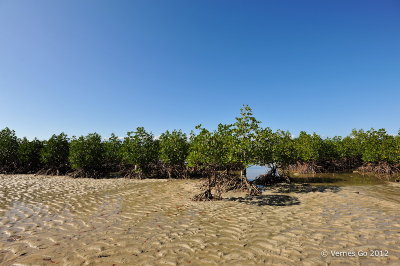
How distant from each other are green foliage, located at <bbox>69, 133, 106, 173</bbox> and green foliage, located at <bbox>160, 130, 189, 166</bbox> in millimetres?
7282

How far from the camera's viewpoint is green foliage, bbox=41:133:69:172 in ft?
76.8

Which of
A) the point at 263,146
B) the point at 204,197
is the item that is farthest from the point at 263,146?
the point at 204,197

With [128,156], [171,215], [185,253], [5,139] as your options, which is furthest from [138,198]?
[5,139]

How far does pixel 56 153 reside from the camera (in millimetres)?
23703

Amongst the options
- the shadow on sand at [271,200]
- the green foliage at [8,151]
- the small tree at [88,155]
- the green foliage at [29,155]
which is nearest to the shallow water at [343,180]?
the shadow on sand at [271,200]

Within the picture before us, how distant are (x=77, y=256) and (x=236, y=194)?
8823 millimetres

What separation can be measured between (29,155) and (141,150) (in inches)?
620

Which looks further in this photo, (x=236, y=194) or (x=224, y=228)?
(x=236, y=194)

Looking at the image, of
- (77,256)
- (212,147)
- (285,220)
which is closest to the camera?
(77,256)

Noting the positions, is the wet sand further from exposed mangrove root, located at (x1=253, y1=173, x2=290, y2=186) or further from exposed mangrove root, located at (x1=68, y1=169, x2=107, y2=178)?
exposed mangrove root, located at (x1=68, y1=169, x2=107, y2=178)

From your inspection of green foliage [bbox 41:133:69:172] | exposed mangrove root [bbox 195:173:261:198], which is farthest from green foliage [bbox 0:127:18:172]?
exposed mangrove root [bbox 195:173:261:198]

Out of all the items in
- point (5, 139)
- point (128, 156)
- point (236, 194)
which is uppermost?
point (5, 139)

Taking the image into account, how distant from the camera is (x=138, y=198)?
1080 cm

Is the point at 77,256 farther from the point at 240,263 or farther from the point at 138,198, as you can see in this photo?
the point at 138,198
